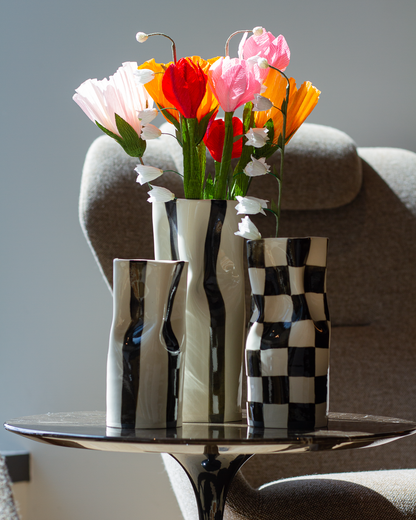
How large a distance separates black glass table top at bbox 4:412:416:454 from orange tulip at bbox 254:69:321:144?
341 millimetres

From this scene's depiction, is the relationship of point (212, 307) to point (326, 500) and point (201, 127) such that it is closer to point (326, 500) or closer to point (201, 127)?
point (201, 127)

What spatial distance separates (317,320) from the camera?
1.86ft

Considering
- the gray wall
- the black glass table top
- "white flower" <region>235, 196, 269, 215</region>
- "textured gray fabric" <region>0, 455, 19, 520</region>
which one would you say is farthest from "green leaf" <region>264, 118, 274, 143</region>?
the gray wall

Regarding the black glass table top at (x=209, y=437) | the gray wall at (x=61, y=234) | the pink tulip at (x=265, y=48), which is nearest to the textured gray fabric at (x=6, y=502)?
the black glass table top at (x=209, y=437)

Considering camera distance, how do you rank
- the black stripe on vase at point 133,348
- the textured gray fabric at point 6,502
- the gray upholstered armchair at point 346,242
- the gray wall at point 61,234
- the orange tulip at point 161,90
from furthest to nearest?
1. the gray wall at point 61,234
2. the gray upholstered armchair at point 346,242
3. the orange tulip at point 161,90
4. the black stripe on vase at point 133,348
5. the textured gray fabric at point 6,502

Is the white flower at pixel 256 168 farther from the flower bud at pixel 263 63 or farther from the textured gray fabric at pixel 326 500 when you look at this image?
the textured gray fabric at pixel 326 500

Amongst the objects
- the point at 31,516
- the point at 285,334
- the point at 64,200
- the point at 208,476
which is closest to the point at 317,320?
the point at 285,334

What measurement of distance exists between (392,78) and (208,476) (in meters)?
1.23

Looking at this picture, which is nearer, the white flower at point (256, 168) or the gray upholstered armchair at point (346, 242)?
the white flower at point (256, 168)

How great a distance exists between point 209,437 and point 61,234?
942 mm

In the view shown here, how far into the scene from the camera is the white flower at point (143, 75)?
1.93ft

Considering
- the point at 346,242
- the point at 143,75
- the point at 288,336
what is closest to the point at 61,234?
the point at 346,242

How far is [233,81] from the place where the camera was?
0.58m

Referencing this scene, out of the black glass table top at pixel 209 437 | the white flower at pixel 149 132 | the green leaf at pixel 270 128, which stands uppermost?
the green leaf at pixel 270 128
